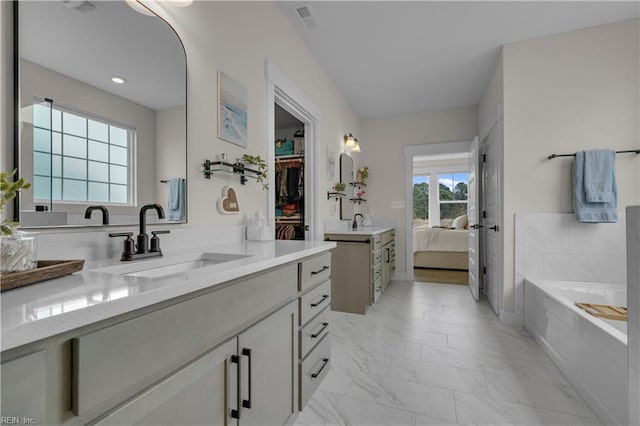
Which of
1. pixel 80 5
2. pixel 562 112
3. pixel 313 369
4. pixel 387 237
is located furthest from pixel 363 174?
pixel 80 5

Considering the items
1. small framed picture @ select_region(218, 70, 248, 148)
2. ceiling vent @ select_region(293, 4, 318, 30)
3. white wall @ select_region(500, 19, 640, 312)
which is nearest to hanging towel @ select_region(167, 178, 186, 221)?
small framed picture @ select_region(218, 70, 248, 148)

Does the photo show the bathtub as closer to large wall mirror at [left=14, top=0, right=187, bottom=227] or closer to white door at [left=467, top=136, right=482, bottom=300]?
white door at [left=467, top=136, right=482, bottom=300]

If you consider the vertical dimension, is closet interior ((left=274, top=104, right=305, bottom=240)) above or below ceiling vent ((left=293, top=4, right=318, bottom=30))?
below

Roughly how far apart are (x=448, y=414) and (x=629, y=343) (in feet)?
2.88

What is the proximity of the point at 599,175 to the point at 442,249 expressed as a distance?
3170mm

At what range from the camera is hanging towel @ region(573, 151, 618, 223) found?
2.57 m

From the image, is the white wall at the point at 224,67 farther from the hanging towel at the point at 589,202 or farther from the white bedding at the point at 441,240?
the white bedding at the point at 441,240

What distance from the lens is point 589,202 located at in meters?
2.60

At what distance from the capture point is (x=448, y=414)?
1.57m

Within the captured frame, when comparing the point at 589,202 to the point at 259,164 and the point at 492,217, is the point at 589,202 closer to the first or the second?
the point at 492,217

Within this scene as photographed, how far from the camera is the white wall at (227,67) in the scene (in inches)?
60.5

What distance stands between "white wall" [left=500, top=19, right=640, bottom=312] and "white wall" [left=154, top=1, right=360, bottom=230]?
2.18 meters

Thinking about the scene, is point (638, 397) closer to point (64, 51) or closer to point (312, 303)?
point (312, 303)

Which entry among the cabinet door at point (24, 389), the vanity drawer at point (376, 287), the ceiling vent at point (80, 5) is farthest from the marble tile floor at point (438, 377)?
the ceiling vent at point (80, 5)
